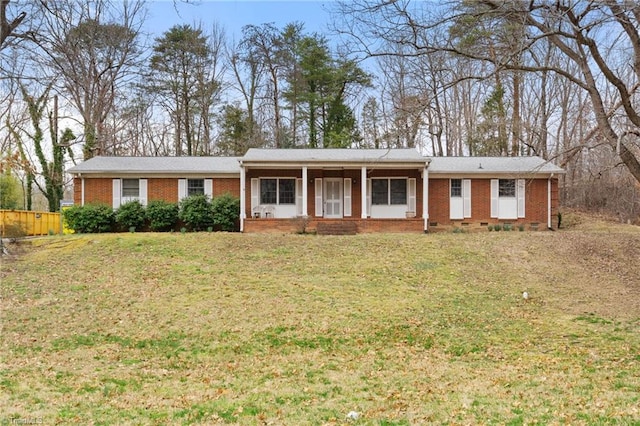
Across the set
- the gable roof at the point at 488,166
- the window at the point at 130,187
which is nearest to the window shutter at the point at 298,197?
the gable roof at the point at 488,166

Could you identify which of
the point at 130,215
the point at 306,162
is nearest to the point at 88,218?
the point at 130,215

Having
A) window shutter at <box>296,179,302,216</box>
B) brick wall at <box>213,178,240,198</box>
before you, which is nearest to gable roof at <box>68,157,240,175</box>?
brick wall at <box>213,178,240,198</box>

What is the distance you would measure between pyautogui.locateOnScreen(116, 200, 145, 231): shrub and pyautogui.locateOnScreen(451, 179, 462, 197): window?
518 inches

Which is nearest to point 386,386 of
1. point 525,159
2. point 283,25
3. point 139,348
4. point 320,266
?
point 139,348

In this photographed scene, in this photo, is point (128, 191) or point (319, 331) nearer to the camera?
point (319, 331)

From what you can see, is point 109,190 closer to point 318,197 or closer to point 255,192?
point 255,192

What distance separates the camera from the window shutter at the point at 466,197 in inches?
838

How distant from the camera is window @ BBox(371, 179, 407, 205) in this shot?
2161 cm

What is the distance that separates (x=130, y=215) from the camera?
19.7 metres

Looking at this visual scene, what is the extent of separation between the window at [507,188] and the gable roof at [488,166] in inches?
21.8

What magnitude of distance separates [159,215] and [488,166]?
565 inches

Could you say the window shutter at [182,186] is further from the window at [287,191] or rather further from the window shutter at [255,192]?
the window at [287,191]

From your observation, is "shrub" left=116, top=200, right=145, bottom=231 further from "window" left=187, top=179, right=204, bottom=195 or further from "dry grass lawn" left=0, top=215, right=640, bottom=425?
"dry grass lawn" left=0, top=215, right=640, bottom=425

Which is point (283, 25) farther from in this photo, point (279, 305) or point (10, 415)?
point (10, 415)
